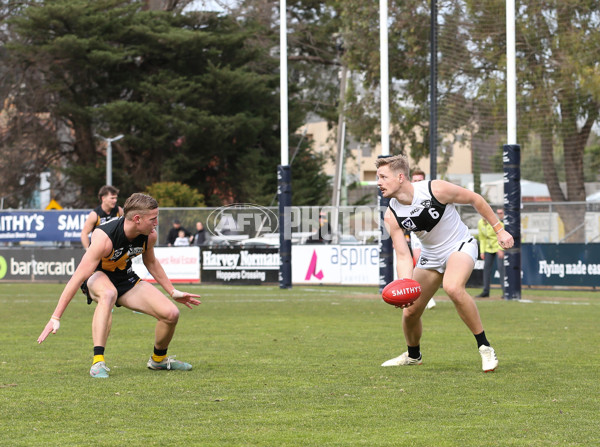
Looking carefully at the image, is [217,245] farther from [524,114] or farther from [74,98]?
[74,98]

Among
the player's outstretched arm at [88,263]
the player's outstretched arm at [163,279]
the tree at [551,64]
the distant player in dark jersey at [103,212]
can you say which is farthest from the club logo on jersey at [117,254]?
the tree at [551,64]

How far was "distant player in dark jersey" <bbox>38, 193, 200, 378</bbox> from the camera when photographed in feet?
27.9

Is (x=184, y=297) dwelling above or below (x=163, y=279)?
below

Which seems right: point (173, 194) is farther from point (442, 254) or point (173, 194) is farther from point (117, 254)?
point (442, 254)

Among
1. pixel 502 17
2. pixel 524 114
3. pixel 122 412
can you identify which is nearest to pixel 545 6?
pixel 502 17

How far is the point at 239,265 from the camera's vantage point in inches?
1113

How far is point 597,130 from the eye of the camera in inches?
1287

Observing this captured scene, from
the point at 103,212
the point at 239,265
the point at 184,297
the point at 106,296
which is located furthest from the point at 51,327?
the point at 239,265

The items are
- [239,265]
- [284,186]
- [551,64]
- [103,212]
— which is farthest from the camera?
[551,64]

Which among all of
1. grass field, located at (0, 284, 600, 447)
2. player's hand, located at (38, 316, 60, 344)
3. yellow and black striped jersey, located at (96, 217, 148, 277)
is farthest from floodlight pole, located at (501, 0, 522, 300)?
player's hand, located at (38, 316, 60, 344)

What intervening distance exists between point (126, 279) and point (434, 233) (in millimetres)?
2952

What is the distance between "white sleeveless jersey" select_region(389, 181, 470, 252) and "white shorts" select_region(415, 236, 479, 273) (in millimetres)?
41

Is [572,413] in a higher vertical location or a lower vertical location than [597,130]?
lower

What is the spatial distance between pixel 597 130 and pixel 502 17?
5021mm
